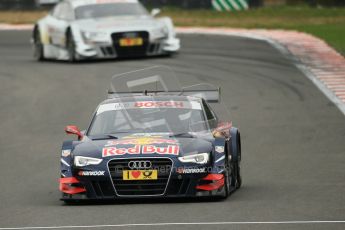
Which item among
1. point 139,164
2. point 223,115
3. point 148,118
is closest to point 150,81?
point 223,115

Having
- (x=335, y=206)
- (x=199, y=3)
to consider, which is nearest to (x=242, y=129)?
(x=335, y=206)

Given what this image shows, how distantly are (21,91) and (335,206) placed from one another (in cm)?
1232

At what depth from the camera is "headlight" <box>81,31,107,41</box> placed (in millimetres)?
26703

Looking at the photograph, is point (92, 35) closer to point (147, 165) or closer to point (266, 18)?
point (266, 18)

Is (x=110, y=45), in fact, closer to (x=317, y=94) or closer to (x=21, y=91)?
(x=21, y=91)

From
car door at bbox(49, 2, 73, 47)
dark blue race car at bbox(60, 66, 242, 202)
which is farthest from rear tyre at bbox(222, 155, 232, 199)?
car door at bbox(49, 2, 73, 47)

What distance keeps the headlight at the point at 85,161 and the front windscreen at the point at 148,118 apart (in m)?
0.86

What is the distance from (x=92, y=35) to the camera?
26.8 meters

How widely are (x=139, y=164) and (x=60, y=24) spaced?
15883mm

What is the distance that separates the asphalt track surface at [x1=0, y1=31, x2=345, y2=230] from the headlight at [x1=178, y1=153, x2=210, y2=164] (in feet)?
1.37

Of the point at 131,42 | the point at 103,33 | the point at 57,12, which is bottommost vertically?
the point at 131,42

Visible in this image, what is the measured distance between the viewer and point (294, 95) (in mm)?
22297

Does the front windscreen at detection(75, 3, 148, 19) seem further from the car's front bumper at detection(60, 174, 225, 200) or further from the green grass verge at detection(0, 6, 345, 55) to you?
the car's front bumper at detection(60, 174, 225, 200)

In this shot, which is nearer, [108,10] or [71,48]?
[71,48]
